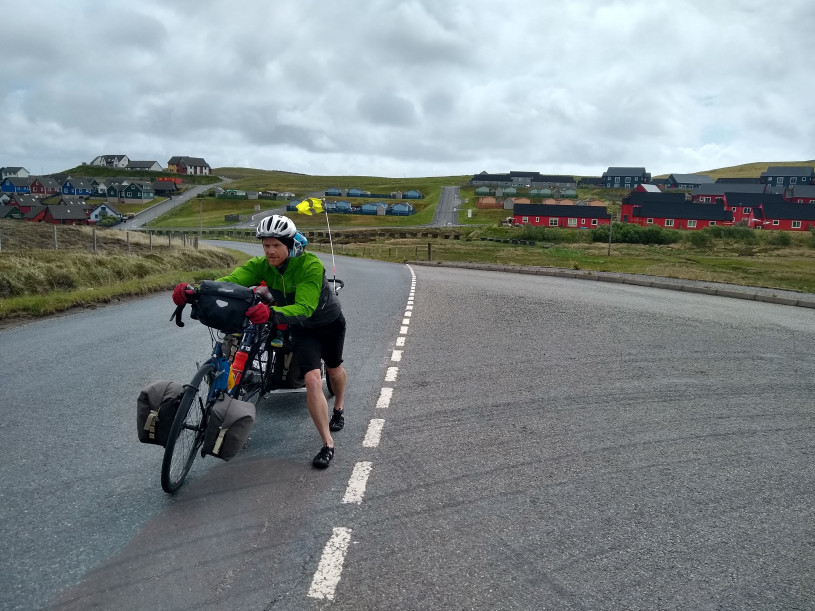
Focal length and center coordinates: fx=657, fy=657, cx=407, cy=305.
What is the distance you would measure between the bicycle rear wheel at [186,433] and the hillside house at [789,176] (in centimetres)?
16868

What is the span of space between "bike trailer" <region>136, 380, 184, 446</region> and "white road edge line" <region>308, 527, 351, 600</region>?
133cm

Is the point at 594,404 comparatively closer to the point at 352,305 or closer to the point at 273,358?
the point at 273,358

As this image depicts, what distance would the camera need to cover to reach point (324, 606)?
310cm

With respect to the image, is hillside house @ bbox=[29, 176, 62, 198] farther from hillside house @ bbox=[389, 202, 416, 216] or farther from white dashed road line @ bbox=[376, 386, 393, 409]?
white dashed road line @ bbox=[376, 386, 393, 409]

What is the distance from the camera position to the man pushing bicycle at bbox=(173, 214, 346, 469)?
4.80 metres

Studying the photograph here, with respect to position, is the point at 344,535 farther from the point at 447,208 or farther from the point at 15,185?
the point at 15,185

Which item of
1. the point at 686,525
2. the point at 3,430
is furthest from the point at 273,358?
the point at 686,525

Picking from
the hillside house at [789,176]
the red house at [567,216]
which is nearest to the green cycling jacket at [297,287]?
the red house at [567,216]

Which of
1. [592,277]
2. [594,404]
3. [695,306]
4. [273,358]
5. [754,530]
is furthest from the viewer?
[592,277]

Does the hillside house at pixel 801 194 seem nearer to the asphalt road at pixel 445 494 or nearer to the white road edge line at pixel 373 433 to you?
the asphalt road at pixel 445 494

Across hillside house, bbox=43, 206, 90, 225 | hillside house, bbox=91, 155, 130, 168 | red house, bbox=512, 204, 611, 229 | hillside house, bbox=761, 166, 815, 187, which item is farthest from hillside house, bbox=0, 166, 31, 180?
hillside house, bbox=761, 166, 815, 187

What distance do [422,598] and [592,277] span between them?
962 inches

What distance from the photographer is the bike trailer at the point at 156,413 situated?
4250mm

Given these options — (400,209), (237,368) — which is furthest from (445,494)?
(400,209)
